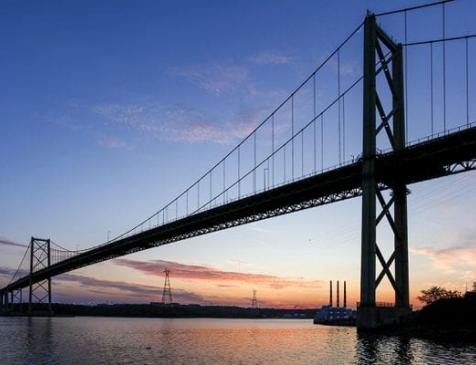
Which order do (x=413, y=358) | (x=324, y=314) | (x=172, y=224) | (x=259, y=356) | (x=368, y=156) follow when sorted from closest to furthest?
(x=413, y=358) < (x=259, y=356) < (x=368, y=156) < (x=172, y=224) < (x=324, y=314)

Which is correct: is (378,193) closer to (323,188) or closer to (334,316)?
(323,188)

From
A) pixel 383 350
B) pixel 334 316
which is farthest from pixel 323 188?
pixel 334 316

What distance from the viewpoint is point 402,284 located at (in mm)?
56812

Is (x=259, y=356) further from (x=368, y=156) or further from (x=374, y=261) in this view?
(x=368, y=156)

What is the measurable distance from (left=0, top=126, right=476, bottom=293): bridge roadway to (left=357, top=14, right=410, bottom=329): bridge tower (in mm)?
1432

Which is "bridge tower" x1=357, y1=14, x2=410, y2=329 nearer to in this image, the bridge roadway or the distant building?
the bridge roadway

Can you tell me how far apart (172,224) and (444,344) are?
4922cm

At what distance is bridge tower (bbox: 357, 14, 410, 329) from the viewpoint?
2083 inches

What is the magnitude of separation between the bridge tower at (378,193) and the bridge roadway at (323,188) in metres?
1.43

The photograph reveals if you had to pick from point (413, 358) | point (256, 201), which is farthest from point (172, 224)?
point (413, 358)

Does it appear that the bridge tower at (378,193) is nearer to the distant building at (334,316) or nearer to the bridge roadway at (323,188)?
the bridge roadway at (323,188)

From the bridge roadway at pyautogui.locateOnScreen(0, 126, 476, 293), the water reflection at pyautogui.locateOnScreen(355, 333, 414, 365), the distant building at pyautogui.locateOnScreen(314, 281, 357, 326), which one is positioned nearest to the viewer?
the water reflection at pyautogui.locateOnScreen(355, 333, 414, 365)

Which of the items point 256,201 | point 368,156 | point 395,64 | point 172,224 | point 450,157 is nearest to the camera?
point 450,157

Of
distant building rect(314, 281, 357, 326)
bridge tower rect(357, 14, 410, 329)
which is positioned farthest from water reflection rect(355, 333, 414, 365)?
distant building rect(314, 281, 357, 326)
